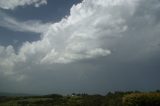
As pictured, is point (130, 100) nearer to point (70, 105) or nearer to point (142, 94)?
point (142, 94)

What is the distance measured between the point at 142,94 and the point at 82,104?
9845 centimetres

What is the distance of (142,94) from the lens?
325 feet

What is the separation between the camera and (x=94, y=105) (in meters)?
192

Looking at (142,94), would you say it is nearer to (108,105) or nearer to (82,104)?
(108,105)

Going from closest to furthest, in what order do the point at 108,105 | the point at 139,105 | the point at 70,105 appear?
the point at 139,105
the point at 108,105
the point at 70,105

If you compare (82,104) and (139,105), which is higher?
(82,104)

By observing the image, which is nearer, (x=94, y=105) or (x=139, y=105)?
(x=139, y=105)

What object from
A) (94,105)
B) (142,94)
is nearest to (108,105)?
(94,105)

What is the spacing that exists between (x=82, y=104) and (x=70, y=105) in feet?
24.6

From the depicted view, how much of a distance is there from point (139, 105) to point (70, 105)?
98596mm

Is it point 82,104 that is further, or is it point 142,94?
point 82,104

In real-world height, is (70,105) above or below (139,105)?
above

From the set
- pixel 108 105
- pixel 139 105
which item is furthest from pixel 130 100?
pixel 108 105

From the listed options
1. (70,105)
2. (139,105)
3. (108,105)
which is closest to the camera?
(139,105)
